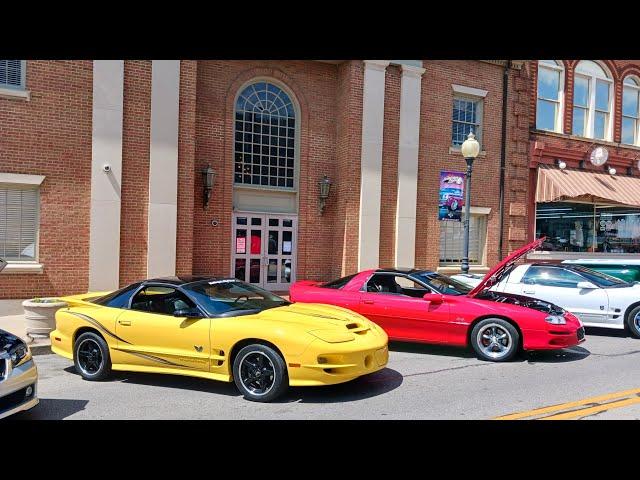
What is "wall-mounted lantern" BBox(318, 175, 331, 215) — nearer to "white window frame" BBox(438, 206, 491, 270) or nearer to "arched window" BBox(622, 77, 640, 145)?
"white window frame" BBox(438, 206, 491, 270)

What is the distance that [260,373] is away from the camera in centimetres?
584

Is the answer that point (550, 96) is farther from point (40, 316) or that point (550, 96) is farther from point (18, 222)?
point (40, 316)

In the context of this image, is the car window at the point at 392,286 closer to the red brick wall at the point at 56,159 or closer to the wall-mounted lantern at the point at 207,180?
the wall-mounted lantern at the point at 207,180

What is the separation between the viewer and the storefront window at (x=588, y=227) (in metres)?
18.6

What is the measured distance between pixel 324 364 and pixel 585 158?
54.5 ft

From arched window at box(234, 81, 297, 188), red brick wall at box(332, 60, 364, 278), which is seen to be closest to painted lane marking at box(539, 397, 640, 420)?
red brick wall at box(332, 60, 364, 278)

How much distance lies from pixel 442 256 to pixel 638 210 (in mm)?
8983

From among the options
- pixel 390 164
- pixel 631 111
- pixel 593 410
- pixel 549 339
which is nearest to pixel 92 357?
pixel 593 410

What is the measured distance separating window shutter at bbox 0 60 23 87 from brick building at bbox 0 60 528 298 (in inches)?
1.2

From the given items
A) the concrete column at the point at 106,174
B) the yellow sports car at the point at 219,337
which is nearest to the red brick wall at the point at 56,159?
the concrete column at the point at 106,174

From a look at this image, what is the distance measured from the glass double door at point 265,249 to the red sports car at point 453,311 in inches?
224

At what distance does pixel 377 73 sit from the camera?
15.2 meters

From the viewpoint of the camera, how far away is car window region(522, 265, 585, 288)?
33.6 feet
